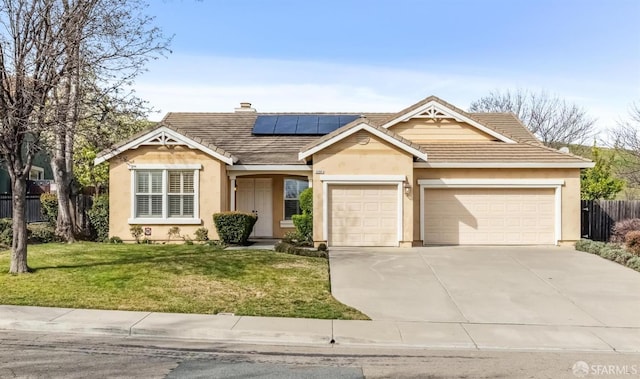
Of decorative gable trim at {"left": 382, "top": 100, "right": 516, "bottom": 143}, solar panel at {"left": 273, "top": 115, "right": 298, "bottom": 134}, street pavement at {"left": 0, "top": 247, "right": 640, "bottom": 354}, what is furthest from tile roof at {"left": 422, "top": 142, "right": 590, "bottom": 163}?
solar panel at {"left": 273, "top": 115, "right": 298, "bottom": 134}

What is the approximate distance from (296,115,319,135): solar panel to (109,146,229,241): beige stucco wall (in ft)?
17.5

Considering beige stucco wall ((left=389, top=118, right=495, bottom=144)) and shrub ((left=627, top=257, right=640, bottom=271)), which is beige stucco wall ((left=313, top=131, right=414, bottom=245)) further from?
shrub ((left=627, top=257, right=640, bottom=271))

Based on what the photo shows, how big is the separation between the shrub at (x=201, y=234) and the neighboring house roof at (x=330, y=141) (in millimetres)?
2583

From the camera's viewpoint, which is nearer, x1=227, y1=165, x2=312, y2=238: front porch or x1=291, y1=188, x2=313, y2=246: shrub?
x1=291, y1=188, x2=313, y2=246: shrub

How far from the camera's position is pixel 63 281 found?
10.7 m

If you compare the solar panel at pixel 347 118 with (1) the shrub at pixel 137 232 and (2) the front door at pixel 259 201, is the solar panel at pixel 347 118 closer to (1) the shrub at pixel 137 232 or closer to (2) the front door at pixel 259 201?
(2) the front door at pixel 259 201

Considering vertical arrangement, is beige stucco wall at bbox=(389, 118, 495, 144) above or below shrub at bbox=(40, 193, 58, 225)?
above

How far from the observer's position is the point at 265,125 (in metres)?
22.2

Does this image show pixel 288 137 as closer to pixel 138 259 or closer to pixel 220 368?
pixel 138 259

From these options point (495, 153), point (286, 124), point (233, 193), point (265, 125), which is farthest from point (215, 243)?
point (495, 153)

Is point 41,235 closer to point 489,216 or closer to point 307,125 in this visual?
point 307,125

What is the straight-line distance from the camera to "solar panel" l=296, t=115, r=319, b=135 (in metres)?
21.6

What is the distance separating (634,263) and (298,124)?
1400cm

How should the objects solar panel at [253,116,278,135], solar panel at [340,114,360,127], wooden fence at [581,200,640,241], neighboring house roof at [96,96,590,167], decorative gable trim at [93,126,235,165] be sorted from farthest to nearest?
solar panel at [340,114,360,127] → solar panel at [253,116,278,135] → wooden fence at [581,200,640,241] → decorative gable trim at [93,126,235,165] → neighboring house roof at [96,96,590,167]
